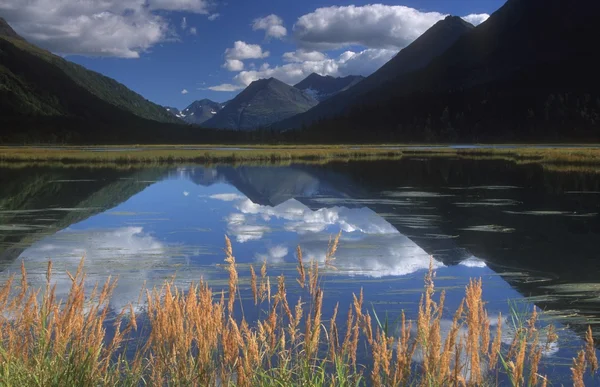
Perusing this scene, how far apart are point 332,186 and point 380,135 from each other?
15172 cm

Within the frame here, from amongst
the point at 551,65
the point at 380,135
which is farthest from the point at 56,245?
the point at 551,65

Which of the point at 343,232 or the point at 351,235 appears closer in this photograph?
the point at 351,235

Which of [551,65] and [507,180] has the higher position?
[551,65]

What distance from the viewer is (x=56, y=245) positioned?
1543 centimetres

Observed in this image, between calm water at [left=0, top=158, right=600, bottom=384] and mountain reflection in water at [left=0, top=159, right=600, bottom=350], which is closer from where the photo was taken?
calm water at [left=0, top=158, right=600, bottom=384]

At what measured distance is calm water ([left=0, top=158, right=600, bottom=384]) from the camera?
11.0 m

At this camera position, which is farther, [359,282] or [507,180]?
[507,180]

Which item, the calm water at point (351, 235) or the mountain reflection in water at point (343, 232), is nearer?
the calm water at point (351, 235)

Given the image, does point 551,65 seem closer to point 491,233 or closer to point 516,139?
point 516,139

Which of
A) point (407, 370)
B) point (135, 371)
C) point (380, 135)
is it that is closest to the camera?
point (407, 370)

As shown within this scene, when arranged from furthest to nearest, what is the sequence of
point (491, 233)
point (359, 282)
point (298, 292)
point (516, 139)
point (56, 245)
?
point (516, 139) → point (491, 233) → point (56, 245) → point (359, 282) → point (298, 292)

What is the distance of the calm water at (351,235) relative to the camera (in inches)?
432

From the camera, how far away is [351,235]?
57.7 ft

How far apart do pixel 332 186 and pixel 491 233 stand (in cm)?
1734
